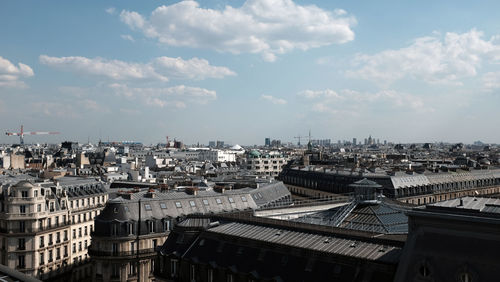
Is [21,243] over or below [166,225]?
below

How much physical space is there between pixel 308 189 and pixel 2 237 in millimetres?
70966

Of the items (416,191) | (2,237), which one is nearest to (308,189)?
(416,191)

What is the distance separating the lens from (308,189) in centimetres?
12300

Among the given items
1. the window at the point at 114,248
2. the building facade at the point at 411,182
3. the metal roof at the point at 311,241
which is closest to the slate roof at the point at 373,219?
the metal roof at the point at 311,241

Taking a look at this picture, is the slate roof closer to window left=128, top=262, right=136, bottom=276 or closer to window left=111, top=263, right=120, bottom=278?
window left=128, top=262, right=136, bottom=276

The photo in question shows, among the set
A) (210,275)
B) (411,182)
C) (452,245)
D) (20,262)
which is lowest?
(20,262)

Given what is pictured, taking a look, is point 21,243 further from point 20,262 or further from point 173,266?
point 173,266

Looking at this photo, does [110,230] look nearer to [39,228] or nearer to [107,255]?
[107,255]

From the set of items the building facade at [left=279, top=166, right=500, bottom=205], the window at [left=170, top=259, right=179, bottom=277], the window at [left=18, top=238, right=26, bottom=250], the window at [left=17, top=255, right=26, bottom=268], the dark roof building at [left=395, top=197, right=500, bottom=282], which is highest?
the dark roof building at [left=395, top=197, right=500, bottom=282]

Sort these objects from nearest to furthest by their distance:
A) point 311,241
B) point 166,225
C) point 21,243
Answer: point 311,241, point 166,225, point 21,243

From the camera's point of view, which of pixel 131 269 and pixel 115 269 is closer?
pixel 115 269

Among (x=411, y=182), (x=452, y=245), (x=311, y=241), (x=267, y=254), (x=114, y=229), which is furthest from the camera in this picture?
(x=411, y=182)

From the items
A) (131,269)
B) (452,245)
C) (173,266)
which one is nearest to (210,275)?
(173,266)

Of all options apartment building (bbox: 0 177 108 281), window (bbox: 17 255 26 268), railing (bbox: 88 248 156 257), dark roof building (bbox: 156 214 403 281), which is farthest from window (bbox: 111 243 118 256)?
dark roof building (bbox: 156 214 403 281)
